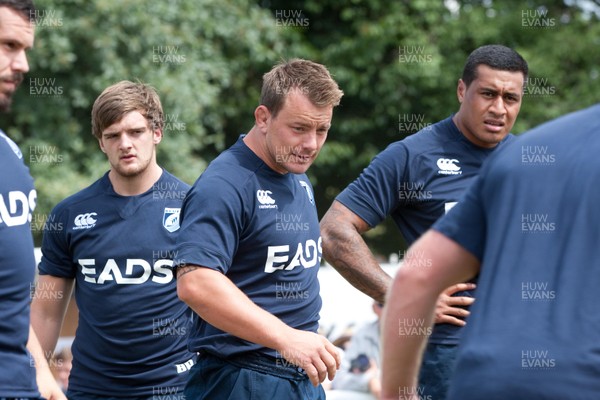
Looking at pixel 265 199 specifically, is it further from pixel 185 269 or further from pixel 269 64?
pixel 269 64

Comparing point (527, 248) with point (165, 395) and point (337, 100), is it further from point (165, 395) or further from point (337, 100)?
point (165, 395)

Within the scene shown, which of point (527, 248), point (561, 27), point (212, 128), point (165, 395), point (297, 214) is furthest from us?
point (561, 27)

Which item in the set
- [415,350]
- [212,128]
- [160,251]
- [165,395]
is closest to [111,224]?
[160,251]

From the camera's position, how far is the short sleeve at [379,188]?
5.48 m

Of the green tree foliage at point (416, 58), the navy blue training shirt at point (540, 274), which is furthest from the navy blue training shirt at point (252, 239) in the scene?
the green tree foliage at point (416, 58)

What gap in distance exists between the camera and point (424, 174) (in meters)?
5.43

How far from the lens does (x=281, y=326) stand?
424cm

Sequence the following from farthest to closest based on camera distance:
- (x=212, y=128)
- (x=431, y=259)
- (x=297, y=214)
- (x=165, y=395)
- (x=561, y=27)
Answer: (x=561, y=27), (x=212, y=128), (x=165, y=395), (x=297, y=214), (x=431, y=259)

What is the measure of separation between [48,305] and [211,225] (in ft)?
5.65

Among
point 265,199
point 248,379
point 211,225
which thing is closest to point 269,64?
point 265,199

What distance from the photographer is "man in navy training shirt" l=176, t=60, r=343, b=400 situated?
4277 millimetres

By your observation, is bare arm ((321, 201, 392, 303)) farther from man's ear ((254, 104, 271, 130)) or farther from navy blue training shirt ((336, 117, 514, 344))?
man's ear ((254, 104, 271, 130))

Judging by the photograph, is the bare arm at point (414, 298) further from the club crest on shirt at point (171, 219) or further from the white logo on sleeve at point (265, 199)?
the club crest on shirt at point (171, 219)

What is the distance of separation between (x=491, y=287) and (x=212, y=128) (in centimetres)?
1559
